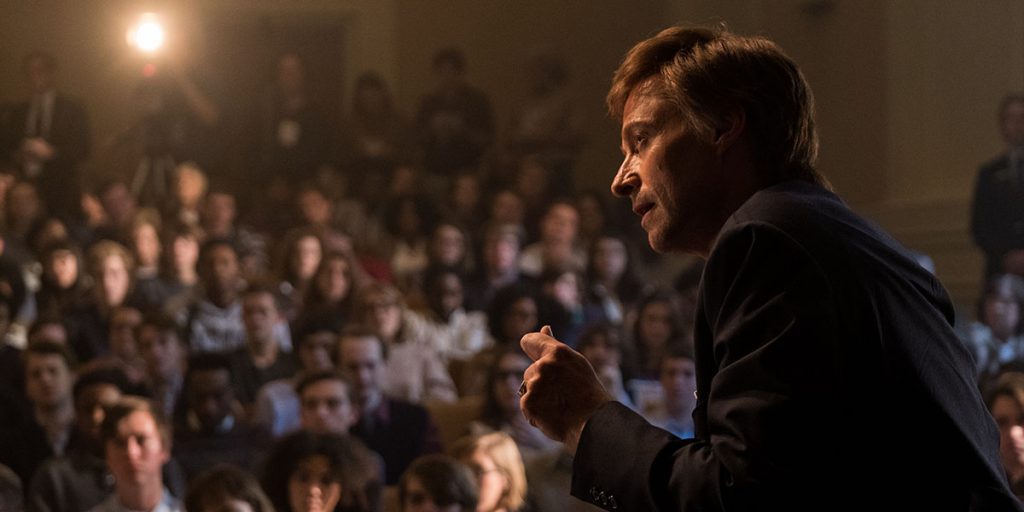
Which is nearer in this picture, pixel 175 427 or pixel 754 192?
pixel 754 192

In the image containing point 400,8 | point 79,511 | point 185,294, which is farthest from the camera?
point 400,8

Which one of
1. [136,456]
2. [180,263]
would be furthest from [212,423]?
[180,263]

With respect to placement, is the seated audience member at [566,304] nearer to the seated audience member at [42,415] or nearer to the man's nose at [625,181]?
the seated audience member at [42,415]

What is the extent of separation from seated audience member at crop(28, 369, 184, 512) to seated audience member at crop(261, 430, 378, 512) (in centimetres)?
36

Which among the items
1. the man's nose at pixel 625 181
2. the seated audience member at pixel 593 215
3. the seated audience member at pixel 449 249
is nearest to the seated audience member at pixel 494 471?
the seated audience member at pixel 449 249

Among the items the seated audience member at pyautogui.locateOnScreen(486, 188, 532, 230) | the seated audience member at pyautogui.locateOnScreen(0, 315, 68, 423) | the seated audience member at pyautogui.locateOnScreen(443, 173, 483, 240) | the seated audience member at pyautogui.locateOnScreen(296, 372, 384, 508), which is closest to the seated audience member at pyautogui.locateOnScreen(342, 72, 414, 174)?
the seated audience member at pyautogui.locateOnScreen(443, 173, 483, 240)

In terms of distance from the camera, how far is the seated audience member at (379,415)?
4.79m

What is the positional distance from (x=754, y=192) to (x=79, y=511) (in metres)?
3.56

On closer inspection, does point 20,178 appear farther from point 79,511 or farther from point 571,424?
point 571,424

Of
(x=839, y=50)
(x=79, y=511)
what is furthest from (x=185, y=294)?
(x=839, y=50)

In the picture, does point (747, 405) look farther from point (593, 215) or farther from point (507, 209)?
point (593, 215)

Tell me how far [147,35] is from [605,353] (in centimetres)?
487

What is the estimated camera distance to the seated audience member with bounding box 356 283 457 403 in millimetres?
5344

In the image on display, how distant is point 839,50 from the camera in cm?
842
